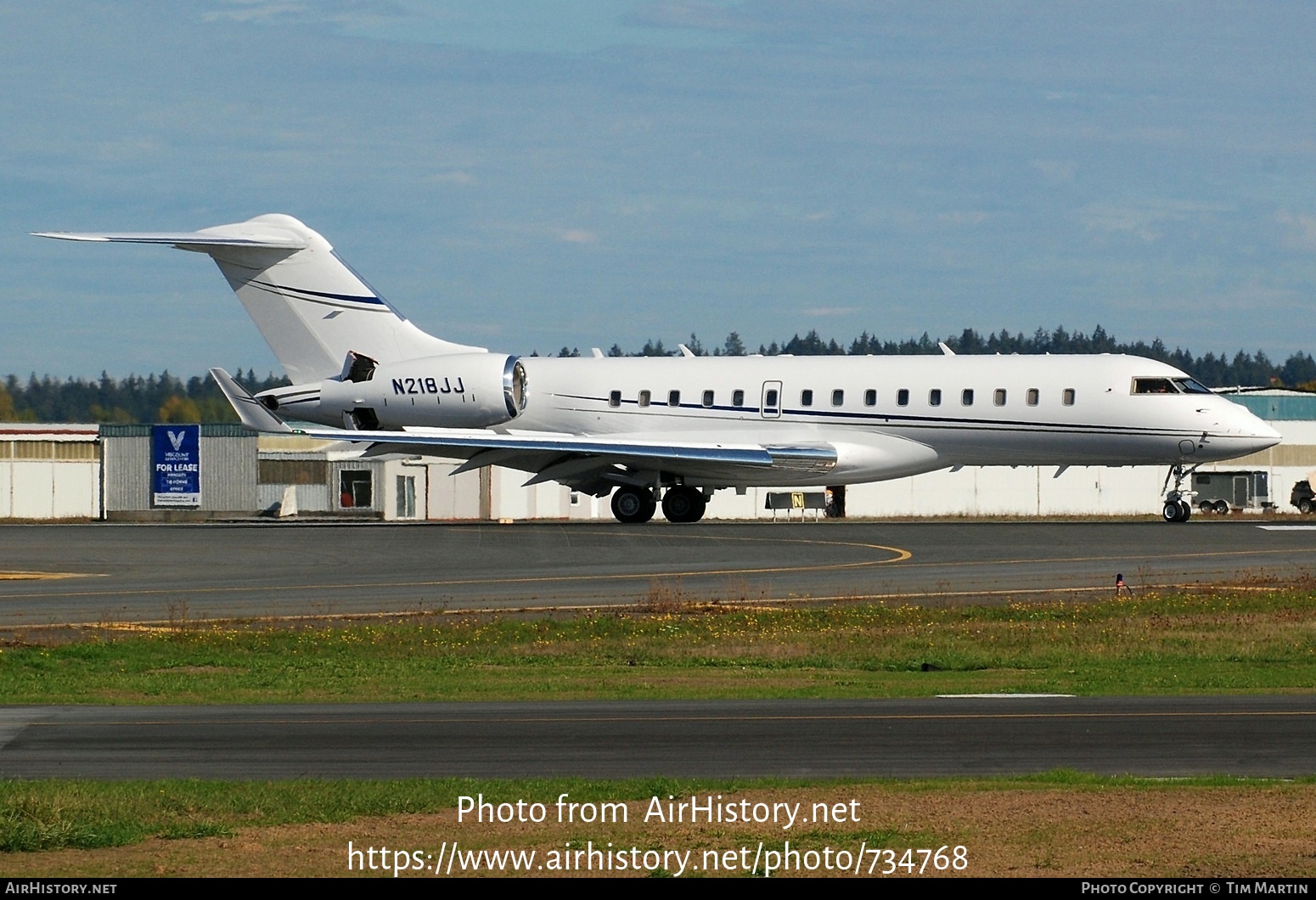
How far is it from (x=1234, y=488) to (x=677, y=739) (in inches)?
2676

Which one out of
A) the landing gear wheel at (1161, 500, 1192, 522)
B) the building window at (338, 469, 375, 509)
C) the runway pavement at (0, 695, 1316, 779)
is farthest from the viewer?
the building window at (338, 469, 375, 509)

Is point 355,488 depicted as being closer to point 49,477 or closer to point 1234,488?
point 49,477

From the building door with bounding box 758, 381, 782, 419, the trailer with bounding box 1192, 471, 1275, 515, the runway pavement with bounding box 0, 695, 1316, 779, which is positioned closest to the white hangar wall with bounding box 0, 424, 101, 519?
the building door with bounding box 758, 381, 782, 419

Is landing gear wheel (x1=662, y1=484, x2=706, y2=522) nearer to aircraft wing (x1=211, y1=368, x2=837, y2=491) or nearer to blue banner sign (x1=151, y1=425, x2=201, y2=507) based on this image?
aircraft wing (x1=211, y1=368, x2=837, y2=491)

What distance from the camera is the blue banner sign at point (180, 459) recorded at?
7438 cm

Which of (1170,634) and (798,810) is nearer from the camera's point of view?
(798,810)

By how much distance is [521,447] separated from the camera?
42.0 metres

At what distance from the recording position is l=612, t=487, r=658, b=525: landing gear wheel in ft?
148

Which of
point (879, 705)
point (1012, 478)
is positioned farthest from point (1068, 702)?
point (1012, 478)

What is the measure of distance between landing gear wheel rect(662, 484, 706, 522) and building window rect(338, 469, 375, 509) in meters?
33.4

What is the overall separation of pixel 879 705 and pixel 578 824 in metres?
6.62

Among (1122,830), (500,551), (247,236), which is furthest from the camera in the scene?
(247,236)

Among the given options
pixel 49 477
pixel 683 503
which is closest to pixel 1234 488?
pixel 683 503
